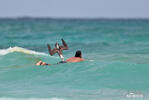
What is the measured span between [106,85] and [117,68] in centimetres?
218

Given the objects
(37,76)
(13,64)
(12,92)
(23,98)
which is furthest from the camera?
(13,64)

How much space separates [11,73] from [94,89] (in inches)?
157

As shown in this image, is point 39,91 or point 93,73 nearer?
point 39,91

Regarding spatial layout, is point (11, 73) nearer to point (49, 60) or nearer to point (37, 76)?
point (37, 76)

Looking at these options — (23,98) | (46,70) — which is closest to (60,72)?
(46,70)

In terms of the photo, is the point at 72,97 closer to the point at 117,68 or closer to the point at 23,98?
the point at 23,98

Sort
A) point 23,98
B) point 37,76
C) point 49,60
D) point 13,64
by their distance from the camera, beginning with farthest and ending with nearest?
point 49,60 < point 13,64 < point 37,76 < point 23,98

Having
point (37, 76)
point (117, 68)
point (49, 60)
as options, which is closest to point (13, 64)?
point (49, 60)

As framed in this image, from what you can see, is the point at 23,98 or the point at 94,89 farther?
the point at 94,89

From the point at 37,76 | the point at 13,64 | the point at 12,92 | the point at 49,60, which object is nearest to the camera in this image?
the point at 12,92

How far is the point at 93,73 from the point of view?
16.0 metres

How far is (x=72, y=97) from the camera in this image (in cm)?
1266

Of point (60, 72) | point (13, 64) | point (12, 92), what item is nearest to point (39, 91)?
point (12, 92)

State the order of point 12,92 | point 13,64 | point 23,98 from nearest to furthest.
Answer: point 23,98 < point 12,92 < point 13,64
